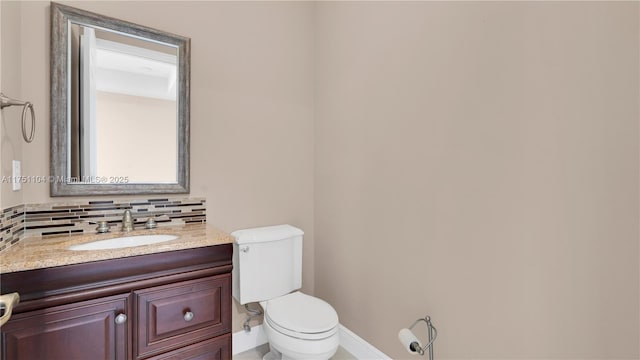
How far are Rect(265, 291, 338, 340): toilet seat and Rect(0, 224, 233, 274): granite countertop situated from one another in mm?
538

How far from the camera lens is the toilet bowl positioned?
4.65ft

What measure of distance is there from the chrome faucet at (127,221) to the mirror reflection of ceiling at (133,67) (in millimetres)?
640

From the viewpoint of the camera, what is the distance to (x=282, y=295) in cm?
185

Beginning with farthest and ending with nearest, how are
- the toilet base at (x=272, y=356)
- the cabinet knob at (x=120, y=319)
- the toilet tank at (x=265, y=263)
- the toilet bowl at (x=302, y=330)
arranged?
the toilet base at (x=272, y=356) < the toilet tank at (x=265, y=263) < the toilet bowl at (x=302, y=330) < the cabinet knob at (x=120, y=319)

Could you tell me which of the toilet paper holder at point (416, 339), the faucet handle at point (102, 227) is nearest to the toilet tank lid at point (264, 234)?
the faucet handle at point (102, 227)

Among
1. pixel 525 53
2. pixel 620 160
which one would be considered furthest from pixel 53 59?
pixel 620 160

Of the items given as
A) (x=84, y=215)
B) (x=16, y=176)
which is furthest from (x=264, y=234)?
(x=16, y=176)

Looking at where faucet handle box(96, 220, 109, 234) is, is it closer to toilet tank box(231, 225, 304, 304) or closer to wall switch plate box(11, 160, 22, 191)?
wall switch plate box(11, 160, 22, 191)

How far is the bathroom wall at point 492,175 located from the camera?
92 centimetres

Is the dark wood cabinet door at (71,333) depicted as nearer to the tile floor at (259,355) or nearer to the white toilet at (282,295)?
the white toilet at (282,295)

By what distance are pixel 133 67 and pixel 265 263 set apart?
1319 millimetres

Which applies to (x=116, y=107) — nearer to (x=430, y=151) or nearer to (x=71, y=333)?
(x=71, y=333)

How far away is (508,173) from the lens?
1.15 metres

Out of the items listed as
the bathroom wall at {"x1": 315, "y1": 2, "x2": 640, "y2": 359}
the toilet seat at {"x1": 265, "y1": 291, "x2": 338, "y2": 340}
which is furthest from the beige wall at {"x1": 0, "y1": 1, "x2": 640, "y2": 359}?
the toilet seat at {"x1": 265, "y1": 291, "x2": 338, "y2": 340}
